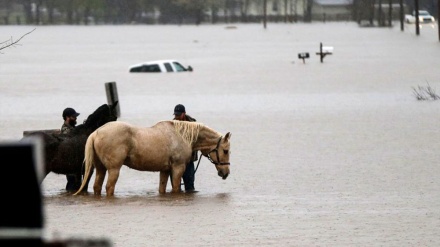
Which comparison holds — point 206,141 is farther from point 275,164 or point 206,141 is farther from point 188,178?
point 275,164

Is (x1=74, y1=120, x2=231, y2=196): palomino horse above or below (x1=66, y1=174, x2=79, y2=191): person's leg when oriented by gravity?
above

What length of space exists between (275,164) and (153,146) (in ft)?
20.2

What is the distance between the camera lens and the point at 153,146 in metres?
15.1

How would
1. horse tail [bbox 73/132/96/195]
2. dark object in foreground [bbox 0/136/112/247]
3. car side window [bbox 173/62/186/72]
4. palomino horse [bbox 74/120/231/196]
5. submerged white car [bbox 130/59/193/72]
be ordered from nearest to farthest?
dark object in foreground [bbox 0/136/112/247] → horse tail [bbox 73/132/96/195] → palomino horse [bbox 74/120/231/196] → submerged white car [bbox 130/59/193/72] → car side window [bbox 173/62/186/72]

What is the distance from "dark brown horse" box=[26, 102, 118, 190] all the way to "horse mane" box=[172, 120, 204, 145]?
1045 mm

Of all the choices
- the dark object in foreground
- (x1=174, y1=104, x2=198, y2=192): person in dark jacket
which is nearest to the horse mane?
(x1=174, y1=104, x2=198, y2=192): person in dark jacket

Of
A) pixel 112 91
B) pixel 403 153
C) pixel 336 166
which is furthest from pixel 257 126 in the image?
pixel 336 166

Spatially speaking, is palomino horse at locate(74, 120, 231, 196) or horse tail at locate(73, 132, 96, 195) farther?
palomino horse at locate(74, 120, 231, 196)

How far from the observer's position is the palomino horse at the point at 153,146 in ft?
48.7

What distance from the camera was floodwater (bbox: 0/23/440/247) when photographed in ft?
41.6

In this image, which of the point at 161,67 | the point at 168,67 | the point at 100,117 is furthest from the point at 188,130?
the point at 168,67

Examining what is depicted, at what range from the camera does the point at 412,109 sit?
36.6 m

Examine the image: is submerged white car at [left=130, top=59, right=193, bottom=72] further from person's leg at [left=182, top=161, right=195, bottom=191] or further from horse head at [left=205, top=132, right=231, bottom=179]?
horse head at [left=205, top=132, right=231, bottom=179]

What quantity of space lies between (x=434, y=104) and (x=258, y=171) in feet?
62.5
